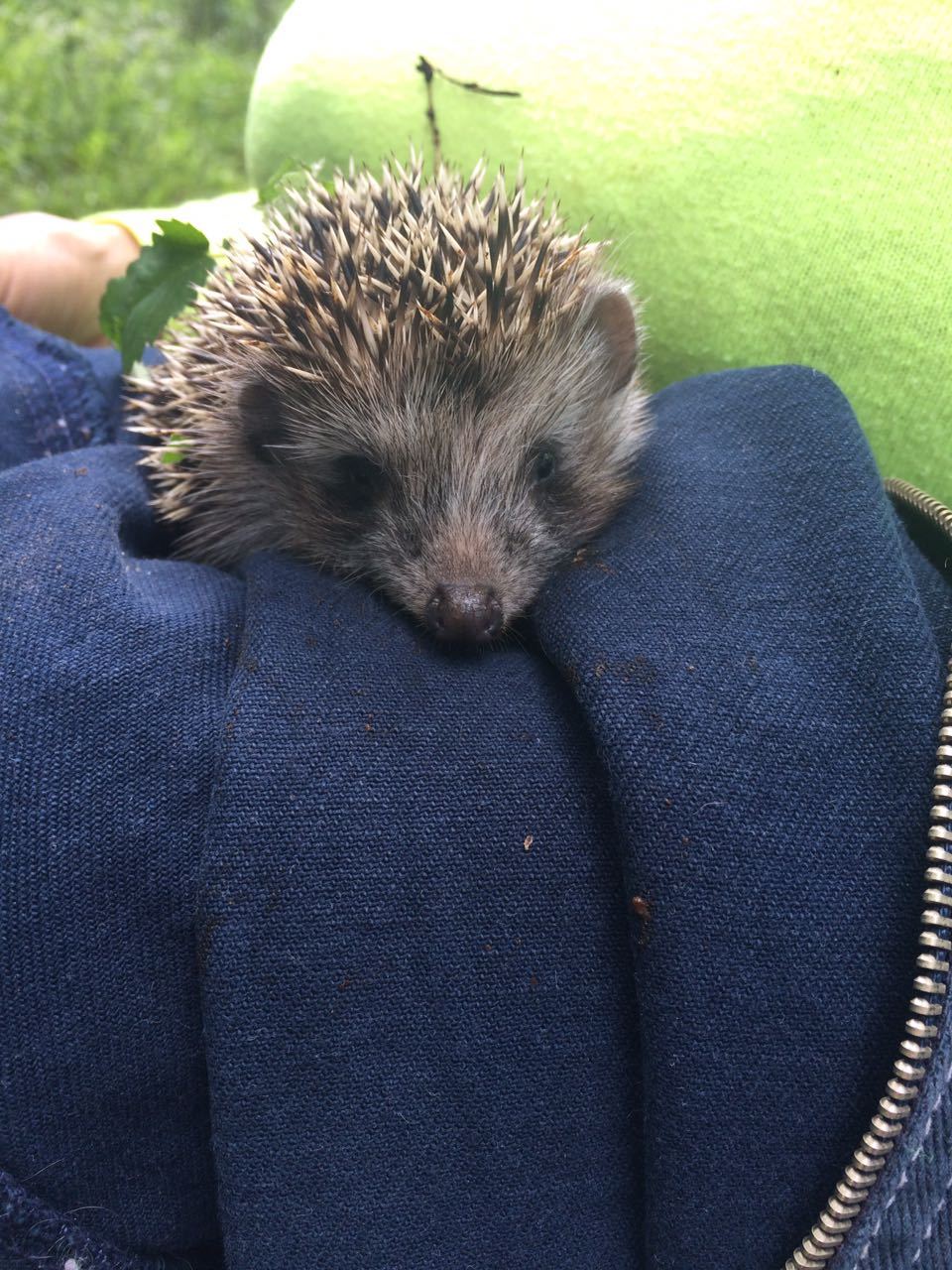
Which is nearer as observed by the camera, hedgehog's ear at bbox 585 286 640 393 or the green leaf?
hedgehog's ear at bbox 585 286 640 393

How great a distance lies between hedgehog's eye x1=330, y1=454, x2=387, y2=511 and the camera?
1310 mm

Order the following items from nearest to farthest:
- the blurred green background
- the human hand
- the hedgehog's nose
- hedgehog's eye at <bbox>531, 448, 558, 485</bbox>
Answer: the hedgehog's nose < hedgehog's eye at <bbox>531, 448, 558, 485</bbox> < the human hand < the blurred green background

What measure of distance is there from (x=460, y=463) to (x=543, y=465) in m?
0.15

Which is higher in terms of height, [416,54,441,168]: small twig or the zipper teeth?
[416,54,441,168]: small twig

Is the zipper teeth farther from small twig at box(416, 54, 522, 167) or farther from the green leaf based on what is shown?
the green leaf

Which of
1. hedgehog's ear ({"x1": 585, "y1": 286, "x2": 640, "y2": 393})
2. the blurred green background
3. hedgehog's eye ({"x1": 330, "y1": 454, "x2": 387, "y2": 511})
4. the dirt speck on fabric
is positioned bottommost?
the blurred green background

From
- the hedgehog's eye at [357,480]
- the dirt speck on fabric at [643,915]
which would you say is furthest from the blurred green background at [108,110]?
the dirt speck on fabric at [643,915]

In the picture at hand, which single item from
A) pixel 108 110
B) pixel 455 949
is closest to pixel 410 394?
pixel 455 949

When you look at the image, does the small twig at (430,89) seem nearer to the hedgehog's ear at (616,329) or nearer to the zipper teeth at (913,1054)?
the hedgehog's ear at (616,329)

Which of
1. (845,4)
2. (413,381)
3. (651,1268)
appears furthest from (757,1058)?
(845,4)

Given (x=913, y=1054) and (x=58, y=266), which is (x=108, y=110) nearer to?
(x=58, y=266)

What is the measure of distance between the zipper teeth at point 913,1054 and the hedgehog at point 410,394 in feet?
1.75

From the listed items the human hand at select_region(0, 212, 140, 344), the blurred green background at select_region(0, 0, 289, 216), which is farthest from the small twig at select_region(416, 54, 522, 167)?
the blurred green background at select_region(0, 0, 289, 216)

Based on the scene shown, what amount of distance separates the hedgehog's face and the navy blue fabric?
370 mm
